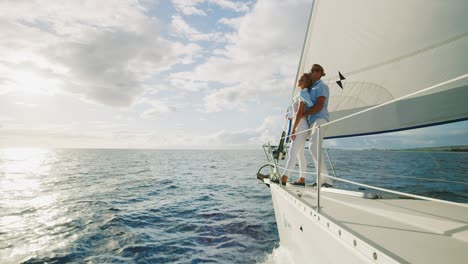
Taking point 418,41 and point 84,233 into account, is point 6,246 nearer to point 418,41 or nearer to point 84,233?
point 84,233

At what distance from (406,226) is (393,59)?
2.57m

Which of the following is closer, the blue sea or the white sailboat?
the white sailboat

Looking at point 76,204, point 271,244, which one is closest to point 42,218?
point 76,204

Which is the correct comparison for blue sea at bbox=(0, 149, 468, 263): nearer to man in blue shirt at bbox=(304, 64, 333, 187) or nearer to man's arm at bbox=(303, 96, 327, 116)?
man in blue shirt at bbox=(304, 64, 333, 187)

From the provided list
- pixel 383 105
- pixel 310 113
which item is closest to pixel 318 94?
pixel 310 113

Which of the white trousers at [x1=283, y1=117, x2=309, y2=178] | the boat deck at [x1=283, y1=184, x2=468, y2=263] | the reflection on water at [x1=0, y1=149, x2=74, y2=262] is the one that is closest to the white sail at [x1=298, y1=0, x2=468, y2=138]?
the white trousers at [x1=283, y1=117, x2=309, y2=178]

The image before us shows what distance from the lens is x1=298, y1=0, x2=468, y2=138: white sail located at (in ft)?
9.76

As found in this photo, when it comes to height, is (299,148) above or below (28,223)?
above

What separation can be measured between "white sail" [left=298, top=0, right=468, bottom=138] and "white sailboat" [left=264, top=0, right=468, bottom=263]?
1cm

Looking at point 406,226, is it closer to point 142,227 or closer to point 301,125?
point 301,125

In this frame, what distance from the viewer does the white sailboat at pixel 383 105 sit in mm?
1540

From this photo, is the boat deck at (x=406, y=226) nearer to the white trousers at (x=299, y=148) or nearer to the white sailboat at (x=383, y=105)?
the white sailboat at (x=383, y=105)

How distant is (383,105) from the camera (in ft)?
4.83

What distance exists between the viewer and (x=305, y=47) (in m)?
4.67
